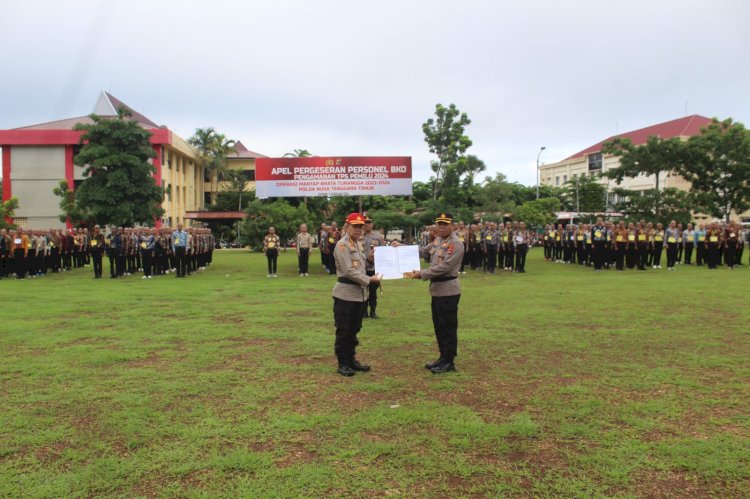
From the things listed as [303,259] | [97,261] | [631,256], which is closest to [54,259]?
[97,261]

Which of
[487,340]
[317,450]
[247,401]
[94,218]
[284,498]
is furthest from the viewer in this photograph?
[94,218]

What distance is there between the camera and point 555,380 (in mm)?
5742

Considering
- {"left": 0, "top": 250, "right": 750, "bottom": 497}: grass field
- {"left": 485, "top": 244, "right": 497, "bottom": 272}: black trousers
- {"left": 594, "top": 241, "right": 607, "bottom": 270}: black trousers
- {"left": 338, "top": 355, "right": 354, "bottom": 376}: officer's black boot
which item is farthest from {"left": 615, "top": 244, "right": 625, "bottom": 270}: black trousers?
{"left": 338, "top": 355, "right": 354, "bottom": 376}: officer's black boot

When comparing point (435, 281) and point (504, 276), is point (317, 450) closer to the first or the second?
point (435, 281)

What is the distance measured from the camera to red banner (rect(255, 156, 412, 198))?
25719 millimetres

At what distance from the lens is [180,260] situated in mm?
18078

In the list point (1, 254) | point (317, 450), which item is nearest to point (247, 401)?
point (317, 450)

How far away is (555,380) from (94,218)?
30.3 meters

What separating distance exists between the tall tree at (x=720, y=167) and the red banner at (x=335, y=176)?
13.6m

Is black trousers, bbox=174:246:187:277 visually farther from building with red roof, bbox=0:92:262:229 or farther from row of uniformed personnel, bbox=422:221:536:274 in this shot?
building with red roof, bbox=0:92:262:229

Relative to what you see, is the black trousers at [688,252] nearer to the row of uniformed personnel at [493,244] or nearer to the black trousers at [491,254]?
the row of uniformed personnel at [493,244]

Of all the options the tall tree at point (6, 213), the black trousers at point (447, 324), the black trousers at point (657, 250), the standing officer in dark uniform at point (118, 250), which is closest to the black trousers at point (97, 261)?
the standing officer in dark uniform at point (118, 250)

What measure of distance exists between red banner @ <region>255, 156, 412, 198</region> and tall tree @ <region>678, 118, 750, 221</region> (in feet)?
44.5

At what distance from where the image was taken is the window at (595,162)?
7095 cm
